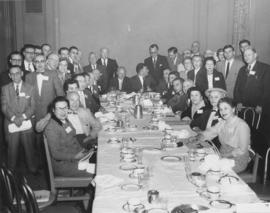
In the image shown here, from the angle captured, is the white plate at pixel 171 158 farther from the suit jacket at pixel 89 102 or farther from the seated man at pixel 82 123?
the suit jacket at pixel 89 102

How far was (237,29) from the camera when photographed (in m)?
9.41

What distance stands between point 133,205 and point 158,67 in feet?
22.1

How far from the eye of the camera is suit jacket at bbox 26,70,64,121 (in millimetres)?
5453

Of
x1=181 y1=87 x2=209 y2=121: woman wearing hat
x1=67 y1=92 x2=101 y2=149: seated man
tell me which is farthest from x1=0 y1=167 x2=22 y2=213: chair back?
x1=181 y1=87 x2=209 y2=121: woman wearing hat

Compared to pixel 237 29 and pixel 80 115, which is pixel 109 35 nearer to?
pixel 237 29

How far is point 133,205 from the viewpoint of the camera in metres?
2.31

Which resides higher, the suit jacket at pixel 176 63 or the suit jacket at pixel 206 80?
the suit jacket at pixel 176 63

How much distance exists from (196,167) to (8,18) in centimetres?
659

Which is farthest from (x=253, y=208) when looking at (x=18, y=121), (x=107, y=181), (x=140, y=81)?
(x=140, y=81)

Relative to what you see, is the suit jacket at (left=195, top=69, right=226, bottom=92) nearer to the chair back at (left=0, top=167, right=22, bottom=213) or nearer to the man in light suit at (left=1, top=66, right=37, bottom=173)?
the man in light suit at (left=1, top=66, right=37, bottom=173)

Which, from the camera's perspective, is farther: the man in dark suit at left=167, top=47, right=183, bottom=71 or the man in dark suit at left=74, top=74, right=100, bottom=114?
the man in dark suit at left=167, top=47, right=183, bottom=71

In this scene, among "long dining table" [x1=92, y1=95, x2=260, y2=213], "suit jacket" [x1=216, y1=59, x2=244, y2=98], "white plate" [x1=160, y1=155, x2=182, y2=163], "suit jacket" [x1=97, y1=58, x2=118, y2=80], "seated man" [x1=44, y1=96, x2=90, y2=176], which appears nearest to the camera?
"long dining table" [x1=92, y1=95, x2=260, y2=213]

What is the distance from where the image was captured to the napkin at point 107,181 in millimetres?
2694

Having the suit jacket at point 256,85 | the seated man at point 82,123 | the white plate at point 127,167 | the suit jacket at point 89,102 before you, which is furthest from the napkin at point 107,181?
the suit jacket at point 256,85
